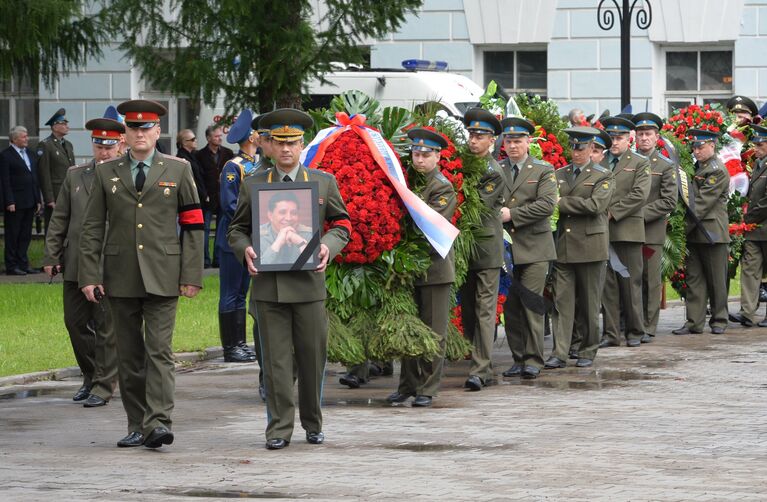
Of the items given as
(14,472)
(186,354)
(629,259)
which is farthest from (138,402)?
(629,259)

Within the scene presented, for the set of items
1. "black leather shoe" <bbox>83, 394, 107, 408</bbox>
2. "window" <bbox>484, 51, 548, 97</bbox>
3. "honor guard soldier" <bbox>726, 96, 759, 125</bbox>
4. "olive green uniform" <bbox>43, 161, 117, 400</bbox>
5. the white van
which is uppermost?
"window" <bbox>484, 51, 548, 97</bbox>

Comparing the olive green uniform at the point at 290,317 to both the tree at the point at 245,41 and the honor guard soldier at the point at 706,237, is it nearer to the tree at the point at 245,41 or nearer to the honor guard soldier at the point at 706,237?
the honor guard soldier at the point at 706,237

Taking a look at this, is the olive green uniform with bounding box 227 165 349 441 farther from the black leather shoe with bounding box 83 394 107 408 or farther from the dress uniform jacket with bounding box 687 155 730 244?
the dress uniform jacket with bounding box 687 155 730 244

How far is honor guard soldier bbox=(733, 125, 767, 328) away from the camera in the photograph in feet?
56.9

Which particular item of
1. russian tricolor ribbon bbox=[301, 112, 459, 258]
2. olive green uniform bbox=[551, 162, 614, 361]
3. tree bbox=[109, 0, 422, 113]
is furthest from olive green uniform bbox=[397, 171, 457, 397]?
A: tree bbox=[109, 0, 422, 113]

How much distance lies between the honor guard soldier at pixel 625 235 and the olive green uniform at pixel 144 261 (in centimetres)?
584

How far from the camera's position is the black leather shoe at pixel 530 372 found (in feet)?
43.1

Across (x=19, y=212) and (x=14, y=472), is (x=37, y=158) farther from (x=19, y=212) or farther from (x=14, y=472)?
(x=14, y=472)

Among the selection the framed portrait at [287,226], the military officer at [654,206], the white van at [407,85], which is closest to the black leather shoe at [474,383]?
the framed portrait at [287,226]

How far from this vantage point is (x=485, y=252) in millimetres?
12430

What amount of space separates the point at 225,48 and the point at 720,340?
8.41m

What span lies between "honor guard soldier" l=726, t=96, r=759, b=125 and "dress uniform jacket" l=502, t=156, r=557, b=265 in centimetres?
567

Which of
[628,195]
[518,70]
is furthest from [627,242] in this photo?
[518,70]

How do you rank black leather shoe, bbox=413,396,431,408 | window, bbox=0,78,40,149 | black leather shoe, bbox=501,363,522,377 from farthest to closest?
window, bbox=0,78,40,149 → black leather shoe, bbox=501,363,522,377 → black leather shoe, bbox=413,396,431,408
